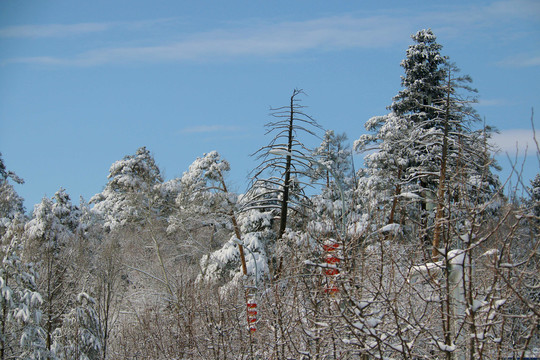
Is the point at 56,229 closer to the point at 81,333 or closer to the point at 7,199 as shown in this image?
the point at 7,199

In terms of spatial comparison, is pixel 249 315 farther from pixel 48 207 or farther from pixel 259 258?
pixel 48 207

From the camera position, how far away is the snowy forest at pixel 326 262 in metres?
7.45

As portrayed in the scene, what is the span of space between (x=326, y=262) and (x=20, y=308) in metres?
10.7

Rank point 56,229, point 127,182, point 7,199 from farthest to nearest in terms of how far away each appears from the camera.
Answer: point 127,182 < point 7,199 < point 56,229

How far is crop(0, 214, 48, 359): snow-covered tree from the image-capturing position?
53.6 feet

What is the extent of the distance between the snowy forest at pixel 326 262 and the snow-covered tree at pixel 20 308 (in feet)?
0.16

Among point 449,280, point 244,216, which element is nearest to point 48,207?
point 244,216

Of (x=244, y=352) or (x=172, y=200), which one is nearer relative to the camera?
(x=244, y=352)

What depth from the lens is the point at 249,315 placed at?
12.9 metres

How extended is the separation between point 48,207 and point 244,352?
27.7m

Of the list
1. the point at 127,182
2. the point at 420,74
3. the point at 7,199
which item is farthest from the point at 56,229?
the point at 420,74

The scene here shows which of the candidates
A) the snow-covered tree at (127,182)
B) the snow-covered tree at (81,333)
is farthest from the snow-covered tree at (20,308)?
A: the snow-covered tree at (127,182)

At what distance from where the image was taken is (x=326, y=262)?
909 centimetres

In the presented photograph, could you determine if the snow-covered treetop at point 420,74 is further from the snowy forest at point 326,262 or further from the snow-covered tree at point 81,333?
the snow-covered tree at point 81,333
